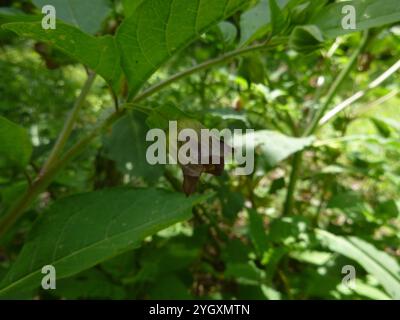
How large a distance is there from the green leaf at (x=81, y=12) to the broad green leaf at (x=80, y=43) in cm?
21

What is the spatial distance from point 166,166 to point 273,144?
276 millimetres

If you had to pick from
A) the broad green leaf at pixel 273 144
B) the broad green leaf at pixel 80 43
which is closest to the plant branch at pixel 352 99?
the broad green leaf at pixel 273 144

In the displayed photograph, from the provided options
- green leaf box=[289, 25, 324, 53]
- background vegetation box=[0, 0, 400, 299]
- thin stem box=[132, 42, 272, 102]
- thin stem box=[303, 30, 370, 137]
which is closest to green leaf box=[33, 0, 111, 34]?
background vegetation box=[0, 0, 400, 299]

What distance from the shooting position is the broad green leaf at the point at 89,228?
50cm

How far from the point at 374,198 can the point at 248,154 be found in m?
1.12

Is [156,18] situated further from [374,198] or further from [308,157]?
[374,198]

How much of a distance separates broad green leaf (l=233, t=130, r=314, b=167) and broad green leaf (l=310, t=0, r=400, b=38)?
33 cm

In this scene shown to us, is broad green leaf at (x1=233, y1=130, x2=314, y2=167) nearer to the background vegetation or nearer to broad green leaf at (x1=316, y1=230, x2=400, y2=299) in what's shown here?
the background vegetation

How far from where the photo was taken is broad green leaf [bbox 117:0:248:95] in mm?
421

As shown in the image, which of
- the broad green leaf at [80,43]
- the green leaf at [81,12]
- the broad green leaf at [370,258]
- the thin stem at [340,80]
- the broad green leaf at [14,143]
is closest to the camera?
the broad green leaf at [80,43]

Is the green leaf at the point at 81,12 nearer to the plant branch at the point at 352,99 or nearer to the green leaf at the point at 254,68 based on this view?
the green leaf at the point at 254,68

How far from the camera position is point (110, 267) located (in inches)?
34.0

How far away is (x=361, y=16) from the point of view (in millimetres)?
447

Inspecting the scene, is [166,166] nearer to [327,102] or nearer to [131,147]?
[131,147]
